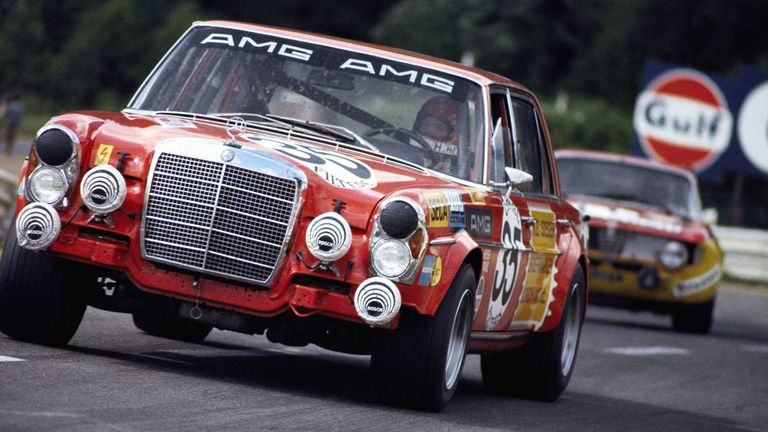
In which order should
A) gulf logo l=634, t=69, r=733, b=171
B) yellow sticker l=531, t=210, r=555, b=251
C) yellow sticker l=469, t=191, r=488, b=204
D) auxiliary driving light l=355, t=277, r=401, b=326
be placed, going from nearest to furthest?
1. auxiliary driving light l=355, t=277, r=401, b=326
2. yellow sticker l=469, t=191, r=488, b=204
3. yellow sticker l=531, t=210, r=555, b=251
4. gulf logo l=634, t=69, r=733, b=171

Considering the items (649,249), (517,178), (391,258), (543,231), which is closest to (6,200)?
(649,249)

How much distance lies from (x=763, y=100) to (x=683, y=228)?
578 inches

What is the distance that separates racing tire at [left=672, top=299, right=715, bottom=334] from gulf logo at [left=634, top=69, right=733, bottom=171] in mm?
11352

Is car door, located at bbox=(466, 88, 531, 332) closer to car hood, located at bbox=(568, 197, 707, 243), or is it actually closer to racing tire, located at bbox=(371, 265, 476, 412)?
racing tire, located at bbox=(371, 265, 476, 412)

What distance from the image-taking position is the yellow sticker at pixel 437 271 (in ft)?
26.5

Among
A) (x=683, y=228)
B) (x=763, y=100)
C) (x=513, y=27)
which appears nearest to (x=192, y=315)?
(x=683, y=228)

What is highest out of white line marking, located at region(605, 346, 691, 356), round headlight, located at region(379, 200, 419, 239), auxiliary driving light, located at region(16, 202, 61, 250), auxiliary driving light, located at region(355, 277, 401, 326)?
round headlight, located at region(379, 200, 419, 239)

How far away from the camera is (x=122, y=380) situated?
26.1 ft

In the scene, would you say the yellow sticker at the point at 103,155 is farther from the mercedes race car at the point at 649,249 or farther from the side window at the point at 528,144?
the mercedes race car at the point at 649,249

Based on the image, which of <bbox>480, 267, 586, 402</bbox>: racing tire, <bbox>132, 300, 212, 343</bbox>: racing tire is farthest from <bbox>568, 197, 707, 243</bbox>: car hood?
<bbox>132, 300, 212, 343</bbox>: racing tire

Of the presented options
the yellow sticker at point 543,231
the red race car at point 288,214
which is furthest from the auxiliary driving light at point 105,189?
the yellow sticker at point 543,231

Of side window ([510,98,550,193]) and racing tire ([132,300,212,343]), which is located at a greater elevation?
side window ([510,98,550,193])

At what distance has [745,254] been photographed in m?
29.5

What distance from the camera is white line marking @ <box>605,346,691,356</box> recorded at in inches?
585
